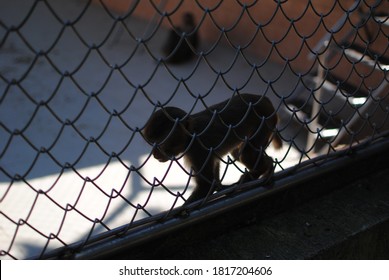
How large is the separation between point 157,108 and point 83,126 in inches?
59.0

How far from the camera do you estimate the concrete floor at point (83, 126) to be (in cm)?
336

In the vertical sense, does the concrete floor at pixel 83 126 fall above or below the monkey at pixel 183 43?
below

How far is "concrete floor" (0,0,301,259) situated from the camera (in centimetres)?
336

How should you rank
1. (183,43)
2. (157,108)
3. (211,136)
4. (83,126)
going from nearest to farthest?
(211,136) → (157,108) → (83,126) → (183,43)

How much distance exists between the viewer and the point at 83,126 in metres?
4.73

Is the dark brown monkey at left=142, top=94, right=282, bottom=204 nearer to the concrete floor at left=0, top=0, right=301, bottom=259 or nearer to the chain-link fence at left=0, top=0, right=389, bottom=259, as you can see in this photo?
the chain-link fence at left=0, top=0, right=389, bottom=259

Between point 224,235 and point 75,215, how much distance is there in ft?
5.78

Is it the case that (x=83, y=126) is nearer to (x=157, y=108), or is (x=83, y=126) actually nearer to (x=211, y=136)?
(x=157, y=108)

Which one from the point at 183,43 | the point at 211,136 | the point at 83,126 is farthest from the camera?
the point at 183,43

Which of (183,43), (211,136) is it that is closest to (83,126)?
(183,43)

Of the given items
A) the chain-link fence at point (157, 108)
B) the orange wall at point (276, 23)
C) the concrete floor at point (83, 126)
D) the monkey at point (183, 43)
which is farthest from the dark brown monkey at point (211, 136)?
the monkey at point (183, 43)

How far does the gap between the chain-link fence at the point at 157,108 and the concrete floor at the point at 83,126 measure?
1 centimetres

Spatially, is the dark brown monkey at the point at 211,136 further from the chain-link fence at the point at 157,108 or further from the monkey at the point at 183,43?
the monkey at the point at 183,43

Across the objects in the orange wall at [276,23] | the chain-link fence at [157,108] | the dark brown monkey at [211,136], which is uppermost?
the orange wall at [276,23]
